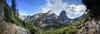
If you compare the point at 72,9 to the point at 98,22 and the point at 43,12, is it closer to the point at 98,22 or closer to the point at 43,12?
the point at 43,12

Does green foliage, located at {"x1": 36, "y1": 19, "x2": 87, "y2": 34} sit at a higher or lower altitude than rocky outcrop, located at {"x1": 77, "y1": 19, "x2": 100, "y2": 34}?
lower

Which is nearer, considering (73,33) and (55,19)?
(73,33)

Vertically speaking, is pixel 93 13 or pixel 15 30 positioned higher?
pixel 93 13

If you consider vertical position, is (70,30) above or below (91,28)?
below

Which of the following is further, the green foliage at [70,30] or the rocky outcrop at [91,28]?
the green foliage at [70,30]

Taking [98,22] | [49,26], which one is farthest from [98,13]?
[49,26]

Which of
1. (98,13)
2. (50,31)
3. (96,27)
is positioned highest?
(98,13)

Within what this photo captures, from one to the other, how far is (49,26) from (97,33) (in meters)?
8.67

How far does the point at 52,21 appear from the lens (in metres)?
22.2

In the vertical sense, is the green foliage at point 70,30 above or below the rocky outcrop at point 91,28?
below

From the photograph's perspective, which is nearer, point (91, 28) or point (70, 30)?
point (91, 28)

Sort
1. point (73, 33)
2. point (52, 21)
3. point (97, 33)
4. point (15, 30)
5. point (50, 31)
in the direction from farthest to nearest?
point (52, 21) < point (50, 31) < point (73, 33) < point (15, 30) < point (97, 33)

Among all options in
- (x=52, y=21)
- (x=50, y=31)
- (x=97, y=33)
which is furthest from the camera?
(x=52, y=21)

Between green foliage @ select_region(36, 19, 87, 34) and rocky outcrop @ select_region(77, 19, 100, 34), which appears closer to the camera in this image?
rocky outcrop @ select_region(77, 19, 100, 34)
